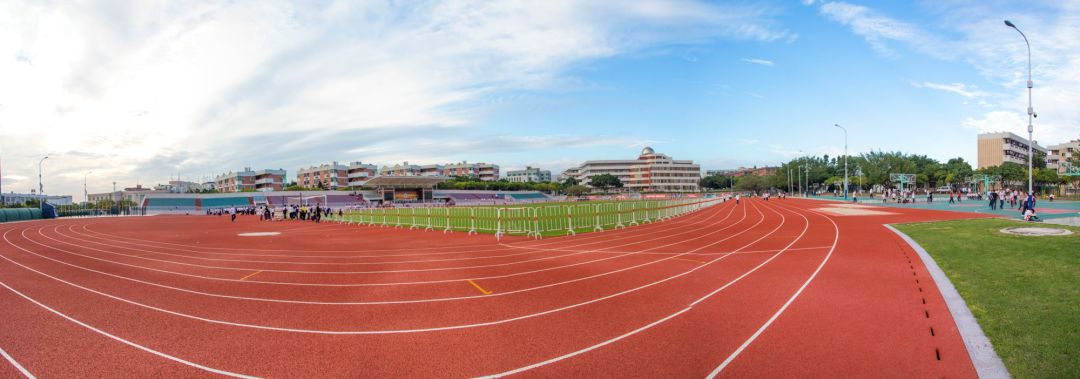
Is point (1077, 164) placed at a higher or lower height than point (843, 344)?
higher

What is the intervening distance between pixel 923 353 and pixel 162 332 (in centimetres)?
1008

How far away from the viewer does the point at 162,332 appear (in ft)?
21.7

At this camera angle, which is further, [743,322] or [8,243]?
[8,243]

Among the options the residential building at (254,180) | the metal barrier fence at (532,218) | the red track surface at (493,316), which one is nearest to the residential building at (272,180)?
the residential building at (254,180)

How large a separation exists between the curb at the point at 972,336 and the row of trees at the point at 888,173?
6264cm

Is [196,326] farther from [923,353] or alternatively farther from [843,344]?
[923,353]

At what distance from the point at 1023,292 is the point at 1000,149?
132 meters

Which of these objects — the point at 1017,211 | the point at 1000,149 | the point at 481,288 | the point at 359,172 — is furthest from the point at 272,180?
the point at 1000,149

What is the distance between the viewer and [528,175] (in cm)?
15975

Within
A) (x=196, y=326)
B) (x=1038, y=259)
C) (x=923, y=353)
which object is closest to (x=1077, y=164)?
(x=1038, y=259)

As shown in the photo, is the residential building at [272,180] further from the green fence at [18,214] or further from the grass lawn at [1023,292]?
the grass lawn at [1023,292]

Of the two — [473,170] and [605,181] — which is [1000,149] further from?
[473,170]

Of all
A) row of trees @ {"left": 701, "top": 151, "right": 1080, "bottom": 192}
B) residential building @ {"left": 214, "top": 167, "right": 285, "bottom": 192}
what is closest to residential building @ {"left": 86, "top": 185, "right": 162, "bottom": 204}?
residential building @ {"left": 214, "top": 167, "right": 285, "bottom": 192}

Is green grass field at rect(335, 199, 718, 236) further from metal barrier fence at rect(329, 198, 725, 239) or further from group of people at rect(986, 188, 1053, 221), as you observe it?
group of people at rect(986, 188, 1053, 221)
